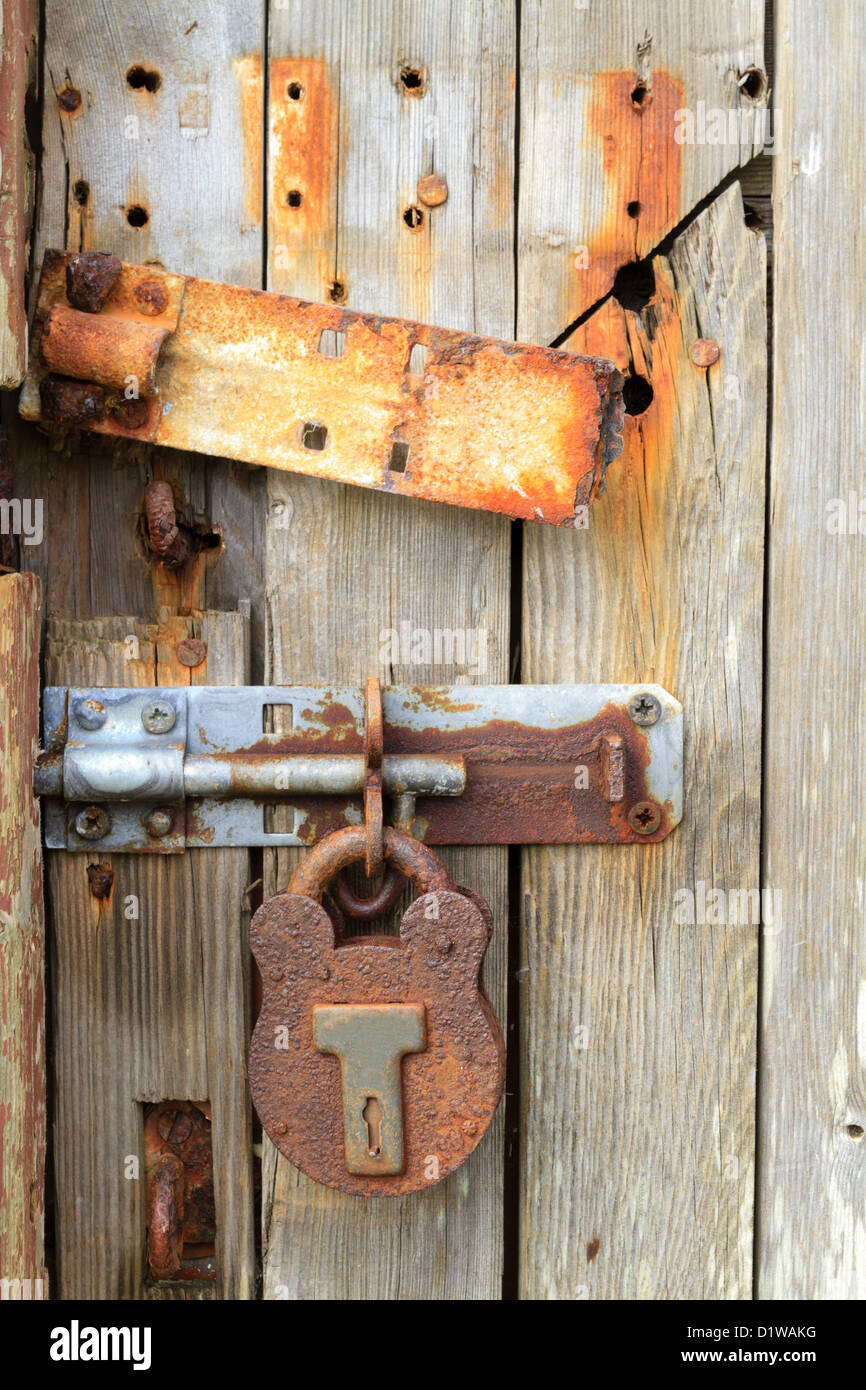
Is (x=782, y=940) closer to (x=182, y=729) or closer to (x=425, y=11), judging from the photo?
(x=182, y=729)

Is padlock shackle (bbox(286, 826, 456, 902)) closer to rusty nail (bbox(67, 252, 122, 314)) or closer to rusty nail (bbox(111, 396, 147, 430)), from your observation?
rusty nail (bbox(111, 396, 147, 430))

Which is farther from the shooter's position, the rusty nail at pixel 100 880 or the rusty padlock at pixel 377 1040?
the rusty nail at pixel 100 880

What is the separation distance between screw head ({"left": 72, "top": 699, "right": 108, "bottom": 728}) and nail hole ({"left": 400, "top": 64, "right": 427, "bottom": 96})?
2.04 feet

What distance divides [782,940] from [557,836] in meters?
0.24

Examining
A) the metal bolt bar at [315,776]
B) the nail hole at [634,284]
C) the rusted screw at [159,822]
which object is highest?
the nail hole at [634,284]

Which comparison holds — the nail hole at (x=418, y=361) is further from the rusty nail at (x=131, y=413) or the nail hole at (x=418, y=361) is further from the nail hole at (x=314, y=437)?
the rusty nail at (x=131, y=413)

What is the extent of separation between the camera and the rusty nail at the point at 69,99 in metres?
0.95

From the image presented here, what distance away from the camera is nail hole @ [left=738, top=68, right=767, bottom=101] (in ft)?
3.16

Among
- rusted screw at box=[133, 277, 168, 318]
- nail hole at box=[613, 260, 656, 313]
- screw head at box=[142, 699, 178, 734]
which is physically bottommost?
screw head at box=[142, 699, 178, 734]

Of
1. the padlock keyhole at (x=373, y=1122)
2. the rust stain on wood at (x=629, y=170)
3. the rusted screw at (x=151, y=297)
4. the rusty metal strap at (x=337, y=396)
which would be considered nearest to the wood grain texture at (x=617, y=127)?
the rust stain on wood at (x=629, y=170)

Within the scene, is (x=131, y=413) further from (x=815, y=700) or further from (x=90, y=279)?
(x=815, y=700)

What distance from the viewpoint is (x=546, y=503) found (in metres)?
0.91

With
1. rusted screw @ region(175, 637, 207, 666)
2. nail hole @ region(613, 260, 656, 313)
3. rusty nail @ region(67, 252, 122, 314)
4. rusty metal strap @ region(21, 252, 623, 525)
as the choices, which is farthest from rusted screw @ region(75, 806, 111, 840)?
nail hole @ region(613, 260, 656, 313)

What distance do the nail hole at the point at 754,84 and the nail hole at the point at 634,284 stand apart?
177mm
